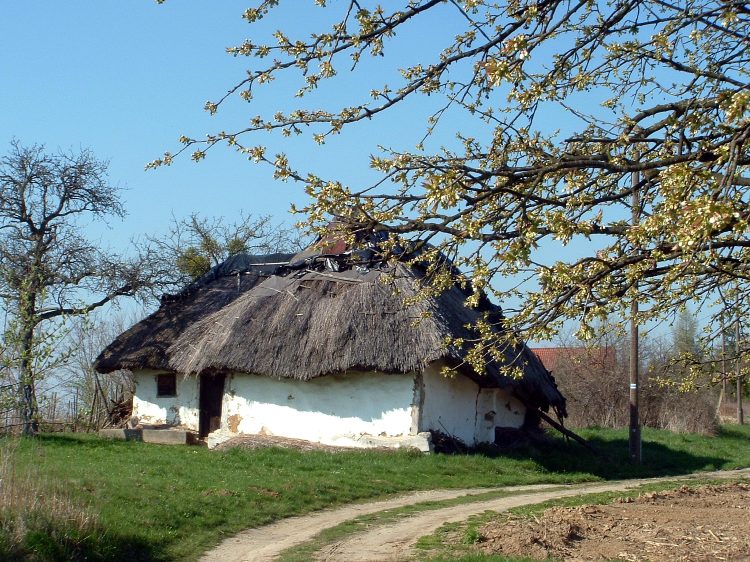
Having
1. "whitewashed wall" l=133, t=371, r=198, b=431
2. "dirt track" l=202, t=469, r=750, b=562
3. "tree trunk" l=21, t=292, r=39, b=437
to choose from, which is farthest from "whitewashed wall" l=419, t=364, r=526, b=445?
"tree trunk" l=21, t=292, r=39, b=437

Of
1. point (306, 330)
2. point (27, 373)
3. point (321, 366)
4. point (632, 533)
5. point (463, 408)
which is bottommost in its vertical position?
point (632, 533)

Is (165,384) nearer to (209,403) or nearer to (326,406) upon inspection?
(209,403)

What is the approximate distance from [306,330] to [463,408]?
420 cm

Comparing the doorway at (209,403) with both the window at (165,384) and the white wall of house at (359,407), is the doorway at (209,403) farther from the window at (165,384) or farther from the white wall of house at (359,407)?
the window at (165,384)

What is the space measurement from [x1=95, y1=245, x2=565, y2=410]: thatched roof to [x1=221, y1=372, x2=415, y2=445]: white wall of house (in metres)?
0.68

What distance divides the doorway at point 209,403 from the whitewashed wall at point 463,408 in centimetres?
574

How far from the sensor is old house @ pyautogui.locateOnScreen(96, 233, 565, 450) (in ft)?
60.8

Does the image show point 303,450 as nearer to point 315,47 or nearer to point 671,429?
point 315,47

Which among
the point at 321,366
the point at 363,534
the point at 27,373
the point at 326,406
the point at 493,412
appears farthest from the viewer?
the point at 493,412

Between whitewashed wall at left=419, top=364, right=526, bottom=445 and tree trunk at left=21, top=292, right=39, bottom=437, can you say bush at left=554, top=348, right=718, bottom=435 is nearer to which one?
whitewashed wall at left=419, top=364, right=526, bottom=445

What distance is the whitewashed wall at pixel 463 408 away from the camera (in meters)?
18.8

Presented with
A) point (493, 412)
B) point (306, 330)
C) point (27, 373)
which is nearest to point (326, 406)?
point (306, 330)

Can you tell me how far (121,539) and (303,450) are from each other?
9.97 meters

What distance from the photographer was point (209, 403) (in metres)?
21.8
